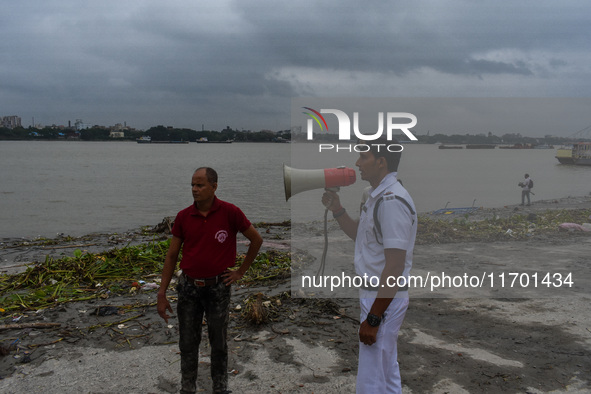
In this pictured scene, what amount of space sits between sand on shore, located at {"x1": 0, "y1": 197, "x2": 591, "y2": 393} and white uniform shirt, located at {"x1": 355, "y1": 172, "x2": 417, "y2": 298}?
1644 millimetres

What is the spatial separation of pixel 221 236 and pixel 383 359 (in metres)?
1.53

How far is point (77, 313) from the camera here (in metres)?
5.97

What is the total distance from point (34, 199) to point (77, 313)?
25.4 metres

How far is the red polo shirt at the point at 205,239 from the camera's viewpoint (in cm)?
366

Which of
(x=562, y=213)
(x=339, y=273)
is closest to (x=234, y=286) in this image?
(x=339, y=273)

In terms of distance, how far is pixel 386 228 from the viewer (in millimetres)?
2838

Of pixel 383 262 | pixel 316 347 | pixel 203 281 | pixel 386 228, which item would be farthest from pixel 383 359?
pixel 316 347

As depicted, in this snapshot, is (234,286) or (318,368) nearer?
(318,368)

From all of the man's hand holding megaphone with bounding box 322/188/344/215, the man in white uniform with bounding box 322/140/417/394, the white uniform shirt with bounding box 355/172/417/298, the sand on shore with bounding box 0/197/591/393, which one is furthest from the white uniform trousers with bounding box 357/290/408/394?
the sand on shore with bounding box 0/197/591/393

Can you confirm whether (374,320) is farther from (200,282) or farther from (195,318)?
(195,318)

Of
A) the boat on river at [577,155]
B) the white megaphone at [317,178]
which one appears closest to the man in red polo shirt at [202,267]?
the white megaphone at [317,178]

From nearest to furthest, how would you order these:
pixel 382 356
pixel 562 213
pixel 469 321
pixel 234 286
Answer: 1. pixel 382 356
2. pixel 469 321
3. pixel 234 286
4. pixel 562 213

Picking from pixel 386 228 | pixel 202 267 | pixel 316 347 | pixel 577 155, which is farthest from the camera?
pixel 577 155

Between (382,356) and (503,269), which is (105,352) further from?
(503,269)
